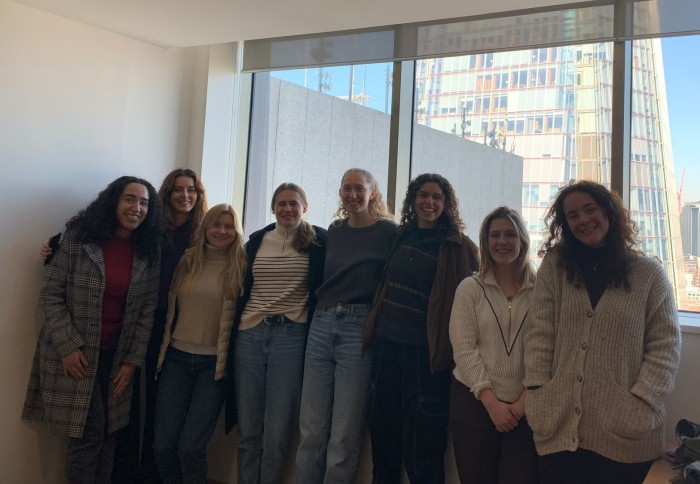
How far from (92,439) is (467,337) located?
72.2 inches

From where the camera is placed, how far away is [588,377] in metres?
2.16

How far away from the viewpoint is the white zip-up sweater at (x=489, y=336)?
7.96ft

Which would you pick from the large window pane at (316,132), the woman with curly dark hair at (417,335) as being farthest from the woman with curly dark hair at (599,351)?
the large window pane at (316,132)

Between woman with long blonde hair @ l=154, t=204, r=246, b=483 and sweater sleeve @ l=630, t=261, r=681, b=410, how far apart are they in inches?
70.6

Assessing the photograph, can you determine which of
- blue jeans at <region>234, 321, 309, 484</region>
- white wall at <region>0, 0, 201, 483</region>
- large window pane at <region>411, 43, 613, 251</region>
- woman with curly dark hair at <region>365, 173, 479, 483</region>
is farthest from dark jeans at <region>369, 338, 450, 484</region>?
white wall at <region>0, 0, 201, 483</region>

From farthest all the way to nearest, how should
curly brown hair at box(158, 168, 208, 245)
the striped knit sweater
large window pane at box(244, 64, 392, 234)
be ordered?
large window pane at box(244, 64, 392, 234)
curly brown hair at box(158, 168, 208, 245)
the striped knit sweater

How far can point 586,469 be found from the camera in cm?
214

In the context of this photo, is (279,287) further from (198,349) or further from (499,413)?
(499,413)

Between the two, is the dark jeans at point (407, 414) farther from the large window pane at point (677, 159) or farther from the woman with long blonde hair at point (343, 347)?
the large window pane at point (677, 159)

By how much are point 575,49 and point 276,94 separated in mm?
1901

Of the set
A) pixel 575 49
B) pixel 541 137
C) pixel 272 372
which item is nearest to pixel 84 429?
pixel 272 372

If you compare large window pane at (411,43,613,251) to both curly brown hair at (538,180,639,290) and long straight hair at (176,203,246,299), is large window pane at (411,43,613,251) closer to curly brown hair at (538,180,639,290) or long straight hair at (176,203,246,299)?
curly brown hair at (538,180,639,290)

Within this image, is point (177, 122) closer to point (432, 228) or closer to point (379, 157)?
point (379, 157)

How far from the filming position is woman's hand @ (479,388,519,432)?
2354 millimetres
